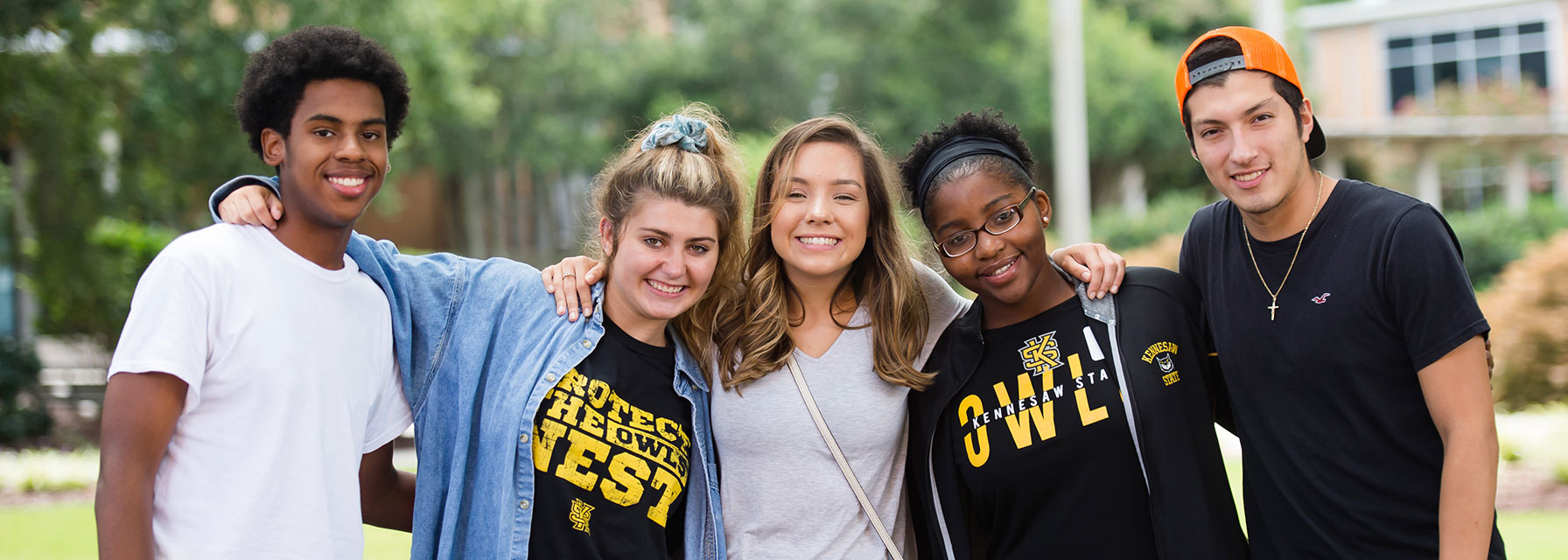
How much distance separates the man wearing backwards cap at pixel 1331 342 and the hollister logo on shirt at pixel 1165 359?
14cm

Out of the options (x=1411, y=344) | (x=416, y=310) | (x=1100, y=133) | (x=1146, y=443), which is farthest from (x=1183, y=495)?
(x=1100, y=133)

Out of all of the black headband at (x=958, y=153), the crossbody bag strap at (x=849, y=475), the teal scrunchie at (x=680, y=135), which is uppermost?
the teal scrunchie at (x=680, y=135)

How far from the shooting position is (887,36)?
979 inches

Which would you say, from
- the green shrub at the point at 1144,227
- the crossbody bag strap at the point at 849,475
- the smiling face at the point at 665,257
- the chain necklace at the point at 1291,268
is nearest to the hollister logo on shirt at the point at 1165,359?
the chain necklace at the point at 1291,268

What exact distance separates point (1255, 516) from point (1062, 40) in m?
14.4

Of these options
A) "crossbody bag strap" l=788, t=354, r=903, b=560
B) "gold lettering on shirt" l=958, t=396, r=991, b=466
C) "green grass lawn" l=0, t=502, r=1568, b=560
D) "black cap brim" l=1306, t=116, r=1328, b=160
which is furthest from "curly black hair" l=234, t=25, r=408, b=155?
"green grass lawn" l=0, t=502, r=1568, b=560

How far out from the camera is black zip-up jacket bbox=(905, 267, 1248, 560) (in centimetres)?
308

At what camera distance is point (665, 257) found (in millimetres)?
3297

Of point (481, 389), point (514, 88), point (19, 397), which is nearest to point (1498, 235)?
point (514, 88)

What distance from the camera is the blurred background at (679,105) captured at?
10.6m

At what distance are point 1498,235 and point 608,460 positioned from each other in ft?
69.9

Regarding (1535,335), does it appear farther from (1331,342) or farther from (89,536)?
(89,536)

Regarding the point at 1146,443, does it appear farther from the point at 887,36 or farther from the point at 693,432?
the point at 887,36

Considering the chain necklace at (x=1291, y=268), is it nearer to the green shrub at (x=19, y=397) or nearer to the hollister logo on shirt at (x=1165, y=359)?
the hollister logo on shirt at (x=1165, y=359)
